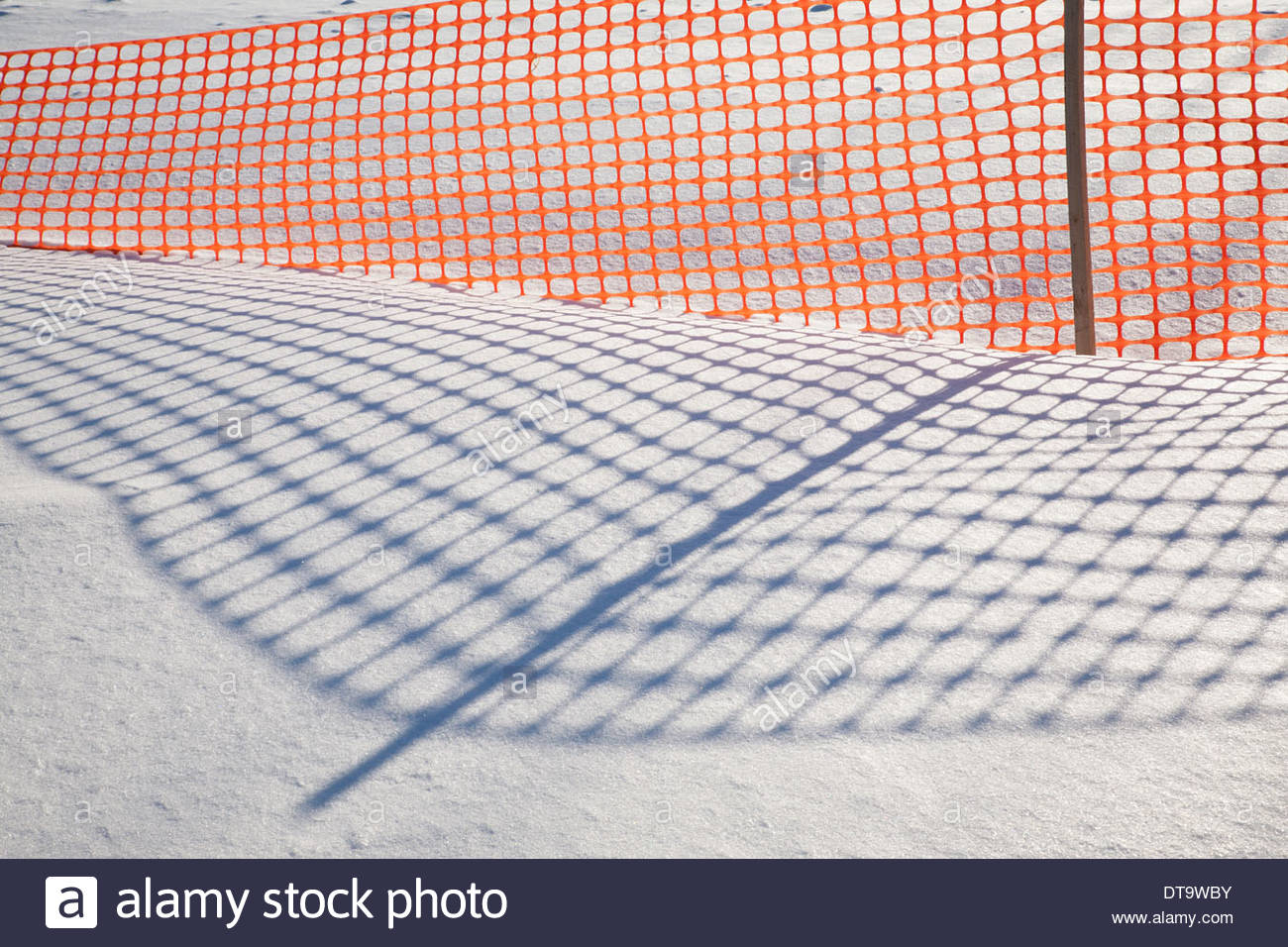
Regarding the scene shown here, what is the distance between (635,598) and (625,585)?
3.5 inches

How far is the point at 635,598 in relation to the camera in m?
4.02

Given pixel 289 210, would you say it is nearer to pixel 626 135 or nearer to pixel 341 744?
pixel 626 135

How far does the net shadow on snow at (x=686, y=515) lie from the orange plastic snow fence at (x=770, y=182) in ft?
3.02

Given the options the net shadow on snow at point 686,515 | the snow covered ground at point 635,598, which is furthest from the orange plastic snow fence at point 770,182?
the snow covered ground at point 635,598

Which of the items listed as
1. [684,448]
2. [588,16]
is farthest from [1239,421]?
[588,16]

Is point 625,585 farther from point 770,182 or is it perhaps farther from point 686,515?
point 770,182

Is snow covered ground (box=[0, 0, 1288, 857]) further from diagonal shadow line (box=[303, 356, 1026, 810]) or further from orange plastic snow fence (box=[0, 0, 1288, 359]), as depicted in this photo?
orange plastic snow fence (box=[0, 0, 1288, 359])

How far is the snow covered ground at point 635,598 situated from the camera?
3164 mm

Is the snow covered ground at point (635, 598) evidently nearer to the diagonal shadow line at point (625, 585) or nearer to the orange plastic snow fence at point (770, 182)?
the diagonal shadow line at point (625, 585)

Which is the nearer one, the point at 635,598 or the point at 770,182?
the point at 635,598

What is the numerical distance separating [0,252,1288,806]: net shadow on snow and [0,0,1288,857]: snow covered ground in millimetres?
18

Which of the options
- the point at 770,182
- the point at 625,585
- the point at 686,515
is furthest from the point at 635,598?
the point at 770,182

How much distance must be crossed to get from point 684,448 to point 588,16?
9907 mm

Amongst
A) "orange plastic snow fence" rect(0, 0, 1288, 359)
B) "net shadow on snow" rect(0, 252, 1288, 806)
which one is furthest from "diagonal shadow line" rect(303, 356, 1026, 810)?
"orange plastic snow fence" rect(0, 0, 1288, 359)
